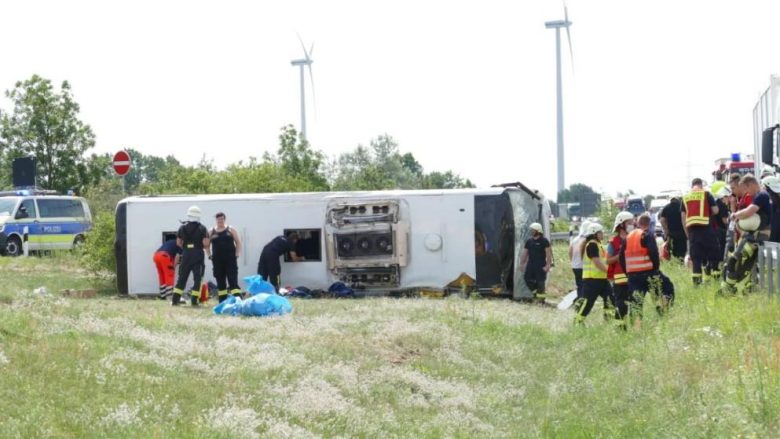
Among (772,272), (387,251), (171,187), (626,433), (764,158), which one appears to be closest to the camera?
(626,433)

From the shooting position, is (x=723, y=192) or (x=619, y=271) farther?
(x=723, y=192)

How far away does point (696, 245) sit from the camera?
17344 mm

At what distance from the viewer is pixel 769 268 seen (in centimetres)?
1460

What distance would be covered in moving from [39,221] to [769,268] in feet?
82.1

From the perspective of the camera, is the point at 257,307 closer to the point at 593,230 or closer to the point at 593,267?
the point at 593,267

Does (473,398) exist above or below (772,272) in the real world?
below

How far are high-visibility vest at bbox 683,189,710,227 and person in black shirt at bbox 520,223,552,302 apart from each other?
520cm

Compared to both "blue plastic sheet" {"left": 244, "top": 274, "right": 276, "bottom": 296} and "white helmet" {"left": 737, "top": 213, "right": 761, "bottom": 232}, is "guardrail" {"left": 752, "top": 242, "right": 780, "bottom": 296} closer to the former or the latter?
"white helmet" {"left": 737, "top": 213, "right": 761, "bottom": 232}

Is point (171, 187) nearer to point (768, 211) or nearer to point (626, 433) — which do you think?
point (768, 211)

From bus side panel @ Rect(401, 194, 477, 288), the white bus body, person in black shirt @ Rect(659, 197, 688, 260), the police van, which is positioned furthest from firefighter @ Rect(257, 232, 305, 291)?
the police van

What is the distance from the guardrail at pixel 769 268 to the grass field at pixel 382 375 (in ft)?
1.55

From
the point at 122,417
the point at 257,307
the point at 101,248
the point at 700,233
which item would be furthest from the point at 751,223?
the point at 101,248

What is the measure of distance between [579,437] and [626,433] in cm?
40

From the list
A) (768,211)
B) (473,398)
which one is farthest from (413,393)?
(768,211)
